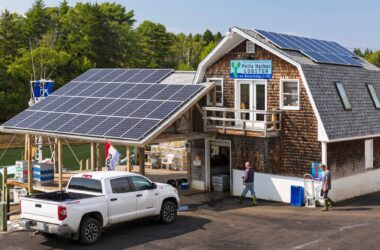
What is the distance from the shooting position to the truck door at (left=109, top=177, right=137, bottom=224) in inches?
634

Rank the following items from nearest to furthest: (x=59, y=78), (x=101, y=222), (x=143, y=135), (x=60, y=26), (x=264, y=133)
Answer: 1. (x=101, y=222)
2. (x=143, y=135)
3. (x=264, y=133)
4. (x=59, y=78)
5. (x=60, y=26)

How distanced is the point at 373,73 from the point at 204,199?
10.3 meters

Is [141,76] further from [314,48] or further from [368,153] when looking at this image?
[368,153]

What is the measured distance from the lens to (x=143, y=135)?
20.3 m

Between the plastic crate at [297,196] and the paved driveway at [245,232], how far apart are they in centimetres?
74

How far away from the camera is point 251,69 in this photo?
2364 cm

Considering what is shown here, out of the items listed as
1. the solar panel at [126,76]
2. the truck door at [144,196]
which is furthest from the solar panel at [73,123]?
the truck door at [144,196]

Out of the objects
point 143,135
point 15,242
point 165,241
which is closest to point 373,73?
point 143,135

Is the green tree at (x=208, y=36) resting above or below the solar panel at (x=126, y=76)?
above

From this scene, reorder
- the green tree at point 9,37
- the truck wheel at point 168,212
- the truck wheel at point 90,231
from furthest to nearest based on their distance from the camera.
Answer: the green tree at point 9,37
the truck wheel at point 168,212
the truck wheel at point 90,231

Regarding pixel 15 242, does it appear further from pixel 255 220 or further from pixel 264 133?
pixel 264 133

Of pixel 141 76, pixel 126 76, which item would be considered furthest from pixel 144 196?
pixel 126 76

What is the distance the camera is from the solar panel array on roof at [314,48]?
23391 mm

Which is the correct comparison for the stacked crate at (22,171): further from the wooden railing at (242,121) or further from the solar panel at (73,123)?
the wooden railing at (242,121)
